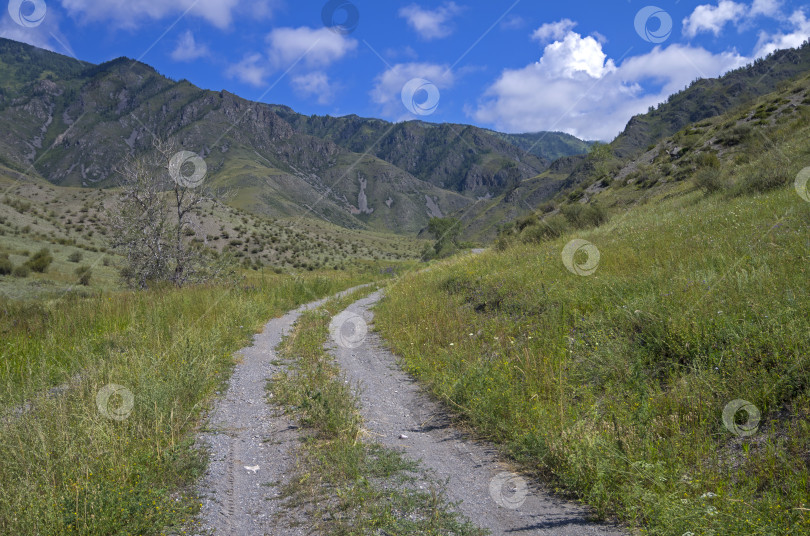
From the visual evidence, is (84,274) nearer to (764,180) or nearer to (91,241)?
(91,241)

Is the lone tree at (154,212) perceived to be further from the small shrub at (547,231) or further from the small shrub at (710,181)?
the small shrub at (710,181)

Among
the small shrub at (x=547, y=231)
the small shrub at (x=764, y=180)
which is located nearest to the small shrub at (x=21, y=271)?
the small shrub at (x=547, y=231)

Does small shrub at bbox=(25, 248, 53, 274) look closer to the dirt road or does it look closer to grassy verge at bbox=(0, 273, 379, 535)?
grassy verge at bbox=(0, 273, 379, 535)

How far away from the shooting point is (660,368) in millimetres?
4602

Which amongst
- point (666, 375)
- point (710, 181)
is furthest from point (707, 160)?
point (666, 375)

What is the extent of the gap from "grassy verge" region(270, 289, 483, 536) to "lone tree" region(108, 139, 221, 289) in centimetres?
1310

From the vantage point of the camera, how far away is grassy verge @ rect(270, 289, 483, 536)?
2.93 meters

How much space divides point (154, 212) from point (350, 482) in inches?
650

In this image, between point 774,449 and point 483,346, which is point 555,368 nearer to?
point 483,346

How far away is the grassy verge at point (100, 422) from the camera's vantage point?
2.84 metres

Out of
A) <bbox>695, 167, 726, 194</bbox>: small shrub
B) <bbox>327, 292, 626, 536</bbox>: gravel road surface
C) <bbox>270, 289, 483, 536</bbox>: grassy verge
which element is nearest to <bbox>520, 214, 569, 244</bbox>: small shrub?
<bbox>695, 167, 726, 194</bbox>: small shrub

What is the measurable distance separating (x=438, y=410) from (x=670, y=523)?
11.1 ft

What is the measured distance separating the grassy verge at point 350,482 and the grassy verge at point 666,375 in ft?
4.08

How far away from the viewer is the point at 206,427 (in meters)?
4.72
